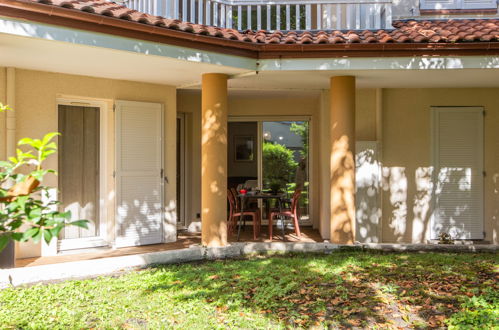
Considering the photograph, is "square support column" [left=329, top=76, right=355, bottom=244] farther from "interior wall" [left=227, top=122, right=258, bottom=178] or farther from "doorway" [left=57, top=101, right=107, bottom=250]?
"doorway" [left=57, top=101, right=107, bottom=250]

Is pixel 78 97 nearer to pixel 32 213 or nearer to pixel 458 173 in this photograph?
pixel 32 213

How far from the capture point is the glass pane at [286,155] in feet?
38.7

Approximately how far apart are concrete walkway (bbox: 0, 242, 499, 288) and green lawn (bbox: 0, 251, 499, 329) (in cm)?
20

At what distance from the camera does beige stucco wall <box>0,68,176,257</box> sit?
748cm

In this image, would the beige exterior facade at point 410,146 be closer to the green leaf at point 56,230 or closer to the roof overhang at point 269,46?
the roof overhang at point 269,46

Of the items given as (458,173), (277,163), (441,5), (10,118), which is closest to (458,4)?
(441,5)

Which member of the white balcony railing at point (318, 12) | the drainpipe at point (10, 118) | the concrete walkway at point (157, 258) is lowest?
the concrete walkway at point (157, 258)

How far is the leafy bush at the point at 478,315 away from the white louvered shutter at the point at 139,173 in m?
5.65

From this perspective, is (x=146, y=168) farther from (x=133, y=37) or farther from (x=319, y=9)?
(x=319, y=9)

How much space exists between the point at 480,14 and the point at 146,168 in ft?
24.6

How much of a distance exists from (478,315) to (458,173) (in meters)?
5.47

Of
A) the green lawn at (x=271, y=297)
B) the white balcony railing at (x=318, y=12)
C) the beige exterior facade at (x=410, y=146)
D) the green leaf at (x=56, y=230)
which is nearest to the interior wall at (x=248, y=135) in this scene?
the beige exterior facade at (x=410, y=146)

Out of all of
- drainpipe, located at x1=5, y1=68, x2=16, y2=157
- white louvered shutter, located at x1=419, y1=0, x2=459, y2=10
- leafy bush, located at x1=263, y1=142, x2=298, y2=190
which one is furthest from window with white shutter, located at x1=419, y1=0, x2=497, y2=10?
drainpipe, located at x1=5, y1=68, x2=16, y2=157

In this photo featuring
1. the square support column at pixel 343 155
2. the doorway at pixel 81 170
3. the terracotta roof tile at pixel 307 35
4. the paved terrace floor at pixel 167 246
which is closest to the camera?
the terracotta roof tile at pixel 307 35
